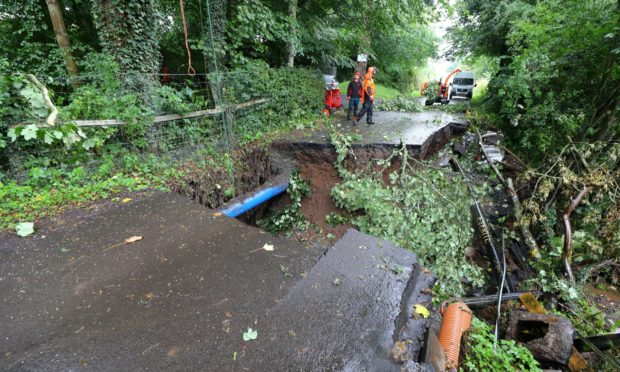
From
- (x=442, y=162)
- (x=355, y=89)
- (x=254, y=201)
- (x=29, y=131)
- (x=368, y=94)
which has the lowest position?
(x=254, y=201)

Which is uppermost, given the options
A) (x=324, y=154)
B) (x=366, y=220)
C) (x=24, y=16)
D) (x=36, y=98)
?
(x=24, y=16)

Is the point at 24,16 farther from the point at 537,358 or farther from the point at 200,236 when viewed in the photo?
the point at 537,358

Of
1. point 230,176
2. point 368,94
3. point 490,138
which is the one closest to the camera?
point 230,176

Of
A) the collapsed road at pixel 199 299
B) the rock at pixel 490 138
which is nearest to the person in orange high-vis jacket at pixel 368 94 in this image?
the rock at pixel 490 138

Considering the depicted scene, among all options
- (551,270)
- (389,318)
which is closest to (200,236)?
(389,318)

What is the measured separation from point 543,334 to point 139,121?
6.00 meters

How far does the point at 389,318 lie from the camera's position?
6.81ft

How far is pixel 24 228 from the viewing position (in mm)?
2953

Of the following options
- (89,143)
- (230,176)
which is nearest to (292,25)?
(230,176)

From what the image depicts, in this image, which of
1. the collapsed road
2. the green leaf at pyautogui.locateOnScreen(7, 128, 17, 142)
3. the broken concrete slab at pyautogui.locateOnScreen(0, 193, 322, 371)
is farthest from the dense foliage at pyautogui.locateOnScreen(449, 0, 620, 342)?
the green leaf at pyautogui.locateOnScreen(7, 128, 17, 142)

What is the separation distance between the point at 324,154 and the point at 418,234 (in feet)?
8.59

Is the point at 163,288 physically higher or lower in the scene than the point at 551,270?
higher

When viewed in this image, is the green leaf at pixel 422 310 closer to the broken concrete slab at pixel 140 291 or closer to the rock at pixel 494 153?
the broken concrete slab at pixel 140 291

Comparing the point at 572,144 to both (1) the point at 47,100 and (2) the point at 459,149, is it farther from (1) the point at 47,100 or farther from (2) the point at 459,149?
(1) the point at 47,100
